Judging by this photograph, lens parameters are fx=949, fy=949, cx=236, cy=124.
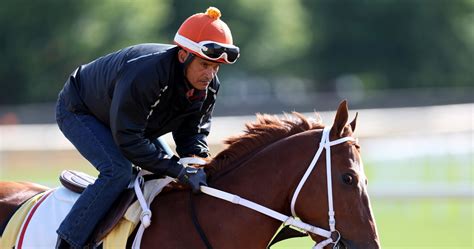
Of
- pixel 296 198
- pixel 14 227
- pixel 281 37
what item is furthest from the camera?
pixel 281 37

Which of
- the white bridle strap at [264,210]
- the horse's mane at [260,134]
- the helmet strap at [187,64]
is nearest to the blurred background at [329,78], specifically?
the horse's mane at [260,134]

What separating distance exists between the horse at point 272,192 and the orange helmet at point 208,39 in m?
0.56

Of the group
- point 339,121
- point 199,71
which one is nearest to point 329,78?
point 199,71

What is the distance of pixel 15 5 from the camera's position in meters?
40.5

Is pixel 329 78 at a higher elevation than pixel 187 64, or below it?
below

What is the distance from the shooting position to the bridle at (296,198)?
17.9 ft

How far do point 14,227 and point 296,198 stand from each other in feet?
6.24

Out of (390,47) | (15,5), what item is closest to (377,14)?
(390,47)

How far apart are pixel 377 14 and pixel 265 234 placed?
5184 cm

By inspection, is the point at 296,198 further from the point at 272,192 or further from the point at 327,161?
the point at 327,161

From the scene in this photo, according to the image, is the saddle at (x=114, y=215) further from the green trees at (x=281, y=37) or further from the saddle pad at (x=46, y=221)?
the green trees at (x=281, y=37)

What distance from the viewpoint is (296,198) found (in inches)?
220

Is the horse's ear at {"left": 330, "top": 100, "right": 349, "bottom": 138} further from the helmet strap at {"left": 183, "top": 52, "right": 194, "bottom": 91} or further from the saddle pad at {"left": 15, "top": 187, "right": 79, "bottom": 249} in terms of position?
the saddle pad at {"left": 15, "top": 187, "right": 79, "bottom": 249}

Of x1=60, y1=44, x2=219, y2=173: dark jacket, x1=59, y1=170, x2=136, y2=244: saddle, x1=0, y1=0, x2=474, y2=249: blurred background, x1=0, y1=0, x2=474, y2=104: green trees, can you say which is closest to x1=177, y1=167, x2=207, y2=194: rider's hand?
x1=60, y1=44, x2=219, y2=173: dark jacket
